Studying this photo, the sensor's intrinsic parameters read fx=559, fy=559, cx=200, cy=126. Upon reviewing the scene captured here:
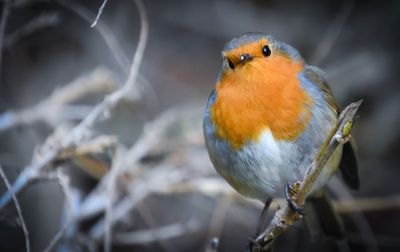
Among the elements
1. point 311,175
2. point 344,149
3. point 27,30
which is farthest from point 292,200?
point 27,30

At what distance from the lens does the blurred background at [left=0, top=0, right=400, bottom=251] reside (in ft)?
9.26

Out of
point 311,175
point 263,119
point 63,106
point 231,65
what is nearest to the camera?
point 311,175

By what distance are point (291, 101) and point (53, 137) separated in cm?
98

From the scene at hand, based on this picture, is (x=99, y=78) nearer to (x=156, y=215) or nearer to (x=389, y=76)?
(x=156, y=215)

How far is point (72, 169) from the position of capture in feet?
11.2

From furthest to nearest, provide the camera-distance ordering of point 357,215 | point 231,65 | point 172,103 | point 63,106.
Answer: point 172,103 → point 357,215 → point 63,106 → point 231,65

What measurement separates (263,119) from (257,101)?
0.07 metres

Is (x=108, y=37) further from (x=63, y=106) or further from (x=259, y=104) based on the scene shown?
(x=63, y=106)

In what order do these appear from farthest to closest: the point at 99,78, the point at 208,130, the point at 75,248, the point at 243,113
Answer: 1. the point at 99,78
2. the point at 75,248
3. the point at 208,130
4. the point at 243,113

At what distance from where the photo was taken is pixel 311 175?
66.2 inches

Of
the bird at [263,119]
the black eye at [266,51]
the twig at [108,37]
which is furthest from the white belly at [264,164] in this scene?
the twig at [108,37]

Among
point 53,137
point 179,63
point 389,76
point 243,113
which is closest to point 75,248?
point 53,137

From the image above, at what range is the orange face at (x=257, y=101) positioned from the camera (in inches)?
77.9

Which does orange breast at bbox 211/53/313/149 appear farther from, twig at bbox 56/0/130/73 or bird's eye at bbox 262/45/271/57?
twig at bbox 56/0/130/73
